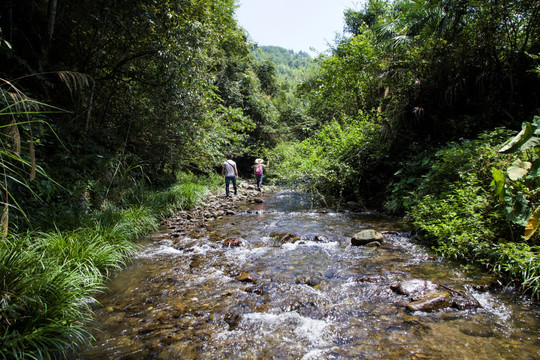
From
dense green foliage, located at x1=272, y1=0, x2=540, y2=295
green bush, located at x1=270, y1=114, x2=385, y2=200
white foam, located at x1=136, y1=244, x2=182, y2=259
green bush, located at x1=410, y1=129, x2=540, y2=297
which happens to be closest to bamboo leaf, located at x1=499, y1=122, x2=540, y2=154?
dense green foliage, located at x1=272, y1=0, x2=540, y2=295

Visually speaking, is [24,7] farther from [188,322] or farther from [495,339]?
[495,339]

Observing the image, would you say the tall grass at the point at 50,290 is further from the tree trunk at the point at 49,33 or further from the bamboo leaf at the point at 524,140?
the bamboo leaf at the point at 524,140

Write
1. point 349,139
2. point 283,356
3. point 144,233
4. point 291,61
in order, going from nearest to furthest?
point 283,356 < point 144,233 < point 349,139 < point 291,61

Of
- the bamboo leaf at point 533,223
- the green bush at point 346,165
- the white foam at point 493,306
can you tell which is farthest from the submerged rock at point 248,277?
the green bush at point 346,165

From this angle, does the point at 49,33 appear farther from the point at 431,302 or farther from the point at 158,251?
the point at 431,302

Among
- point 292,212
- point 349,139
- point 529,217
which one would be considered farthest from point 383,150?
point 529,217

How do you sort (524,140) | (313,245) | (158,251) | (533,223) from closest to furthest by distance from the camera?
(533,223) < (524,140) < (158,251) < (313,245)

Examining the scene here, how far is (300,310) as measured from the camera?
3.36 metres

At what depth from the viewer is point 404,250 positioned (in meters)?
5.22

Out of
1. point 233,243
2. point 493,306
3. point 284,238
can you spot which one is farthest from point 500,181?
point 233,243

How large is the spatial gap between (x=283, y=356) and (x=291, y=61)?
15172 centimetres

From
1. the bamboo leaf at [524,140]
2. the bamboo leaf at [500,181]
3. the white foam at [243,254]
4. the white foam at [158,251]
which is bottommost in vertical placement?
the white foam at [158,251]

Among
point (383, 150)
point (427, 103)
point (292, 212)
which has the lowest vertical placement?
point (292, 212)

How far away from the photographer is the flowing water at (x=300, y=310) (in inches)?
104
